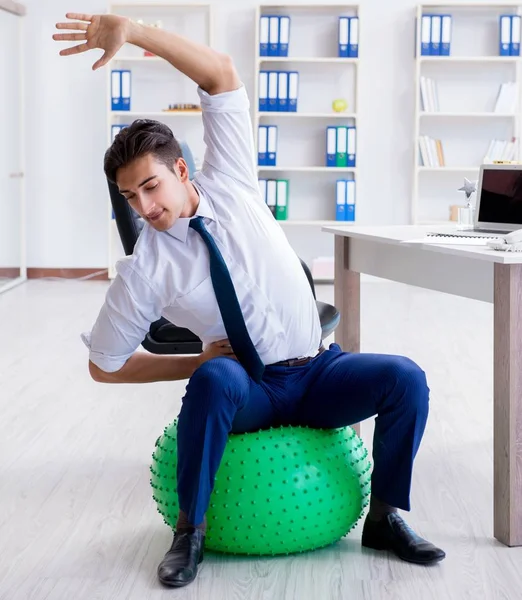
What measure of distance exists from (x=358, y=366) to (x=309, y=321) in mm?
148

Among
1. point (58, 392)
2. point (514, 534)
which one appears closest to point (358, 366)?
point (514, 534)

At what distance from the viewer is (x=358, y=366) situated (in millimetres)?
2100

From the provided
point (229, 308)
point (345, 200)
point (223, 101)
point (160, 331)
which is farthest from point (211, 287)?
point (345, 200)

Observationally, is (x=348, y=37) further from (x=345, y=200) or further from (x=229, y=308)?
(x=229, y=308)

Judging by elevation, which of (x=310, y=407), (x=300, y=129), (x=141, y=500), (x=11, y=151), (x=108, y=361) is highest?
(x=300, y=129)

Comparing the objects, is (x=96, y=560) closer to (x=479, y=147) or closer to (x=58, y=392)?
(x=58, y=392)

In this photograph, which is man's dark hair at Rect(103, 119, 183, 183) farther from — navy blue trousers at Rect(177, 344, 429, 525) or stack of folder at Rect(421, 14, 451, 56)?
stack of folder at Rect(421, 14, 451, 56)

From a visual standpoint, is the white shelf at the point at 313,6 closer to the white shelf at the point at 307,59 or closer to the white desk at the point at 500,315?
the white shelf at the point at 307,59

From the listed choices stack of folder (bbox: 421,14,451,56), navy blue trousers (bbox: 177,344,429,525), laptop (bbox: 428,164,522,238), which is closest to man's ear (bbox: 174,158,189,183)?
navy blue trousers (bbox: 177,344,429,525)

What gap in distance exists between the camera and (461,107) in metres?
7.20

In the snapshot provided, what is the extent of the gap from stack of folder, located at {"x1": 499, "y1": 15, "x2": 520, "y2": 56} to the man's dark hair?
5.48 metres

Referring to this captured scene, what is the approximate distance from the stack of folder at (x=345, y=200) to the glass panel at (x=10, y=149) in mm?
2378

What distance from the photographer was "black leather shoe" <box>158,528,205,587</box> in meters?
1.96

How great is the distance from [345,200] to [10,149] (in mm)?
2467
